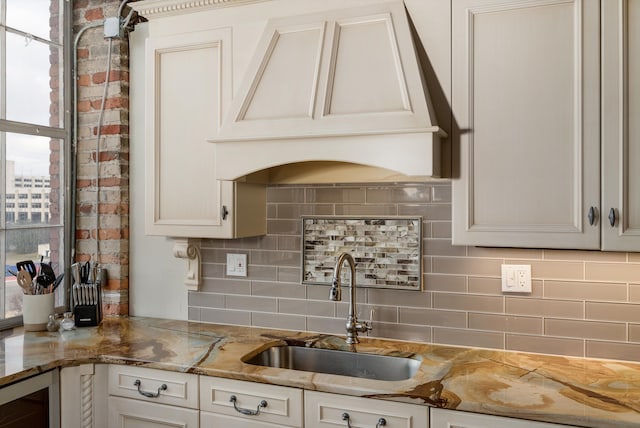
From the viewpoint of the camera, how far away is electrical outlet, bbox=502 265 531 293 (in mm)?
2207

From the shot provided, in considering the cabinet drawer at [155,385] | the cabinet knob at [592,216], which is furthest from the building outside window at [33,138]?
the cabinet knob at [592,216]

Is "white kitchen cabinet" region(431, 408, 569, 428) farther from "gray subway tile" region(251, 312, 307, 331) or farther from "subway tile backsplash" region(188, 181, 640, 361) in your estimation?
"gray subway tile" region(251, 312, 307, 331)

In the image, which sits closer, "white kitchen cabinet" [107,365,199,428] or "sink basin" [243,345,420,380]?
"white kitchen cabinet" [107,365,199,428]

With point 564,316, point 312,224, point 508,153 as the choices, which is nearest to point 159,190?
point 312,224

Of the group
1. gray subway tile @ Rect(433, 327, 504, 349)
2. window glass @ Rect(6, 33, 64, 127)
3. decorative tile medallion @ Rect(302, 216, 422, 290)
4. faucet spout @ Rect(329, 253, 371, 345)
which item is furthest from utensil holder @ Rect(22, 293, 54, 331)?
gray subway tile @ Rect(433, 327, 504, 349)

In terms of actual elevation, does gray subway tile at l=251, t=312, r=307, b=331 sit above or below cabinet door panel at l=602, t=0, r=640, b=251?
below

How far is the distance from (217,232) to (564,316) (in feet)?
4.87

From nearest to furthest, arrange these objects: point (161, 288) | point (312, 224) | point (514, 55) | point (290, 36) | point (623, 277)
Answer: point (514, 55)
point (623, 277)
point (290, 36)
point (312, 224)
point (161, 288)

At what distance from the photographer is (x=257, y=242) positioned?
2.69 meters

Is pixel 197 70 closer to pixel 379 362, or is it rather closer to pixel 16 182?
pixel 16 182

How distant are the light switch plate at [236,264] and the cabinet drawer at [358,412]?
36.7 inches

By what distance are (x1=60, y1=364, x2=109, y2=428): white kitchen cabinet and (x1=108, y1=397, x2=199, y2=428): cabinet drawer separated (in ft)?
0.16

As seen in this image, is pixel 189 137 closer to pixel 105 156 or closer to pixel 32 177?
pixel 105 156

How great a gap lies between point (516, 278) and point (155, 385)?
1508 mm
